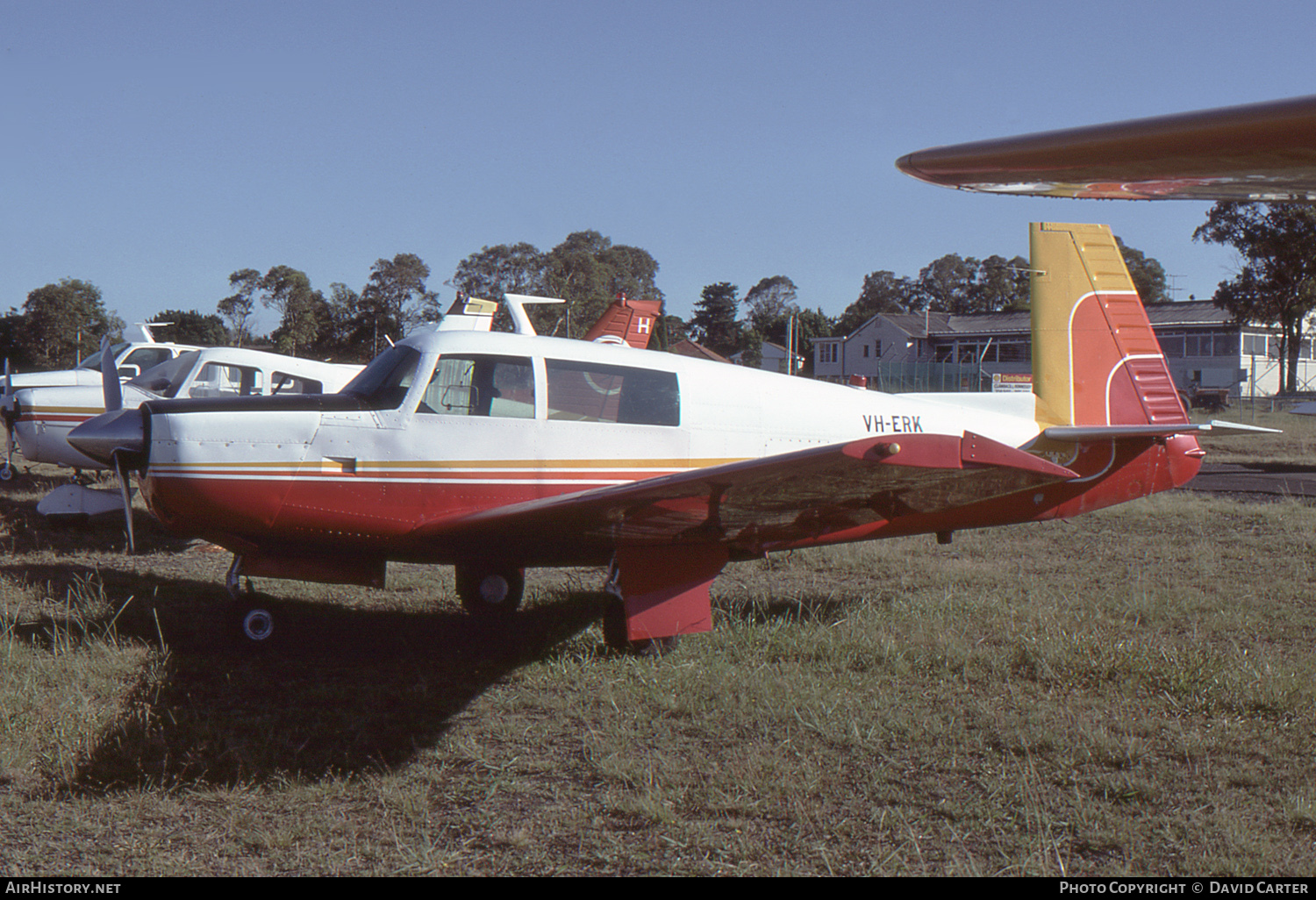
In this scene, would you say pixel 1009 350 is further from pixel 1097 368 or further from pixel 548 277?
pixel 1097 368

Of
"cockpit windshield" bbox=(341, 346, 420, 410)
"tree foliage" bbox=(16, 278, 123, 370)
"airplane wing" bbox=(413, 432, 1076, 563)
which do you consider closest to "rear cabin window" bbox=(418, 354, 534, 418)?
"cockpit windshield" bbox=(341, 346, 420, 410)

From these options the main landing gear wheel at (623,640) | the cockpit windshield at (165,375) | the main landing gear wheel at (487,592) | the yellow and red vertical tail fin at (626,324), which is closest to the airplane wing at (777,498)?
the main landing gear wheel at (623,640)

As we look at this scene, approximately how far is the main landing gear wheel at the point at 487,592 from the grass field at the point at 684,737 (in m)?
0.22

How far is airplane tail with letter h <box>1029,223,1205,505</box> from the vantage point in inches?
259

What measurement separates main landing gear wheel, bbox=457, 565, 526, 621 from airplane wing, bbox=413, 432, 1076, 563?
115cm

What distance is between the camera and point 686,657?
5266 millimetres

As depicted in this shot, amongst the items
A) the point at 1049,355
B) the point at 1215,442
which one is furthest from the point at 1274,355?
the point at 1049,355

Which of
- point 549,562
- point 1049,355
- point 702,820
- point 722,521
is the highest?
point 1049,355

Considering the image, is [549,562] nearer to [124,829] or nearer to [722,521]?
[722,521]

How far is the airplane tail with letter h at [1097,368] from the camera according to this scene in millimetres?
6566

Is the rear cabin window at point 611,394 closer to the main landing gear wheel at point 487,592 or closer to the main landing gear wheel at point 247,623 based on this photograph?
the main landing gear wheel at point 487,592

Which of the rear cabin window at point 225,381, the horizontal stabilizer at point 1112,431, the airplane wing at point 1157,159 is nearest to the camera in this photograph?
the airplane wing at point 1157,159
